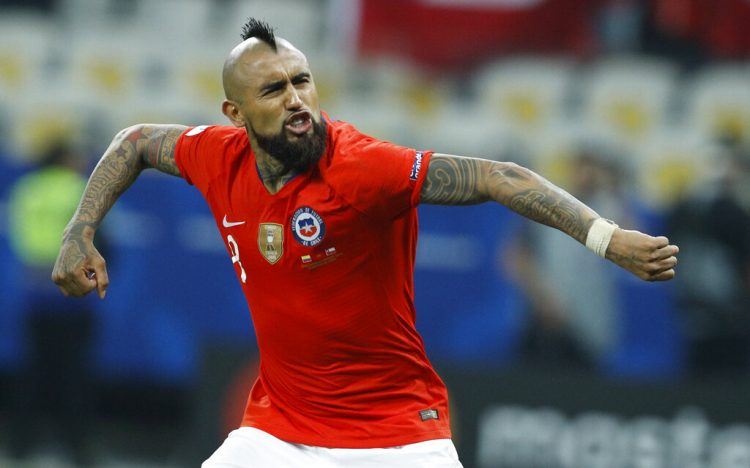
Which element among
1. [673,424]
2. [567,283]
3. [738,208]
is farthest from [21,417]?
[738,208]

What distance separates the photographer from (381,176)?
429 centimetres

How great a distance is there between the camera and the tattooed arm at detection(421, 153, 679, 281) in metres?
3.87

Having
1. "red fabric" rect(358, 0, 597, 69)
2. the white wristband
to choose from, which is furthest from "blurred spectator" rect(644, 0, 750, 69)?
the white wristband

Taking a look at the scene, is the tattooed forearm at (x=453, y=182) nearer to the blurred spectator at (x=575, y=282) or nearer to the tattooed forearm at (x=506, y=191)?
the tattooed forearm at (x=506, y=191)

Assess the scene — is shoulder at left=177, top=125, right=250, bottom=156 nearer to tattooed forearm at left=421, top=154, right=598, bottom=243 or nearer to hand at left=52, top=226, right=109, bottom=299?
hand at left=52, top=226, right=109, bottom=299

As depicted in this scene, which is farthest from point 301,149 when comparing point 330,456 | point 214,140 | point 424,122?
point 424,122

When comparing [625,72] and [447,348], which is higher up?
[625,72]

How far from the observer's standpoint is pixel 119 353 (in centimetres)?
1041

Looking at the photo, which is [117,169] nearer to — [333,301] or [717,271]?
[333,301]

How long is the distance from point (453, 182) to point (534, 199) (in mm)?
286

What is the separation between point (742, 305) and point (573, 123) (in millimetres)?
2512

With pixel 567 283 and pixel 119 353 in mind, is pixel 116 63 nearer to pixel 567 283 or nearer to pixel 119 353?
pixel 119 353

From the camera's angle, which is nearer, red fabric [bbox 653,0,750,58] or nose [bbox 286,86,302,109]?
nose [bbox 286,86,302,109]

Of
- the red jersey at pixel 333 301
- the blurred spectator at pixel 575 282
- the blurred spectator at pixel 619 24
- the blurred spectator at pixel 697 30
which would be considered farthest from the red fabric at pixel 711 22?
the red jersey at pixel 333 301
